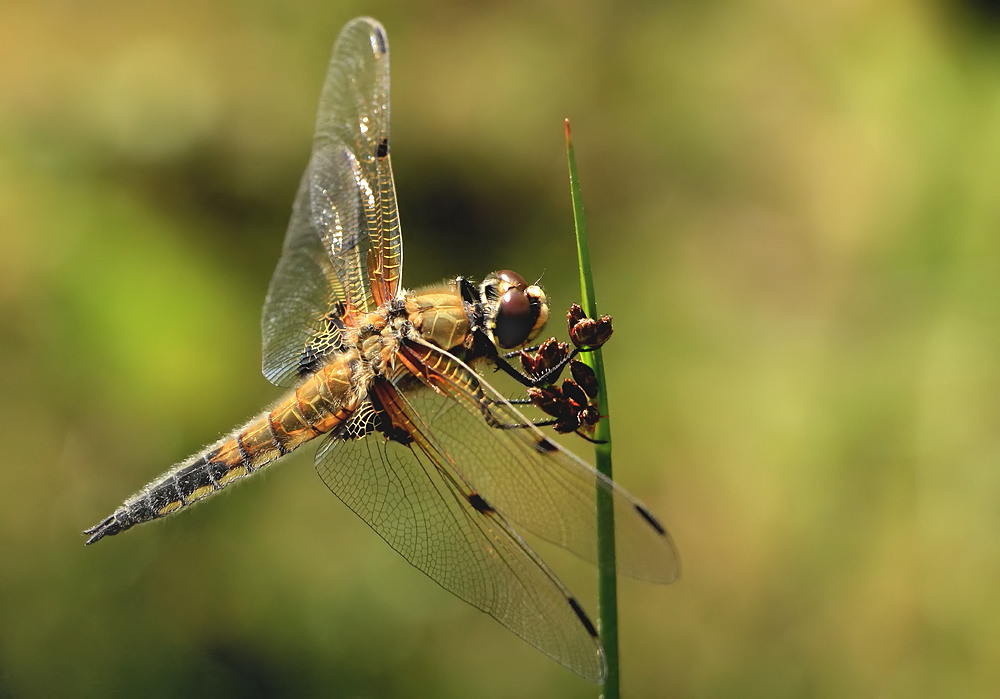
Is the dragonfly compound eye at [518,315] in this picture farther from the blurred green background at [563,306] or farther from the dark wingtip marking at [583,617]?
the blurred green background at [563,306]

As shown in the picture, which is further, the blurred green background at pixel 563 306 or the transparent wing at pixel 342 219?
the blurred green background at pixel 563 306

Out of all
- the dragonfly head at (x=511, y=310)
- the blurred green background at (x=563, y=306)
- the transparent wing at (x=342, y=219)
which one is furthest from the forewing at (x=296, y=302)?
the blurred green background at (x=563, y=306)

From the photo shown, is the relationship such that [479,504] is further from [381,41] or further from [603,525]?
[381,41]

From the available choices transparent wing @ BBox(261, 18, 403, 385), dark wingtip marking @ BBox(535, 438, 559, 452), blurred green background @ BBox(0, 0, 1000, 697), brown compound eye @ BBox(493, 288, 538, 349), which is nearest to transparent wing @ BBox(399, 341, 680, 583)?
dark wingtip marking @ BBox(535, 438, 559, 452)

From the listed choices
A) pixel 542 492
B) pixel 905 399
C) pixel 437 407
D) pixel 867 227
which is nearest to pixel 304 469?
pixel 437 407

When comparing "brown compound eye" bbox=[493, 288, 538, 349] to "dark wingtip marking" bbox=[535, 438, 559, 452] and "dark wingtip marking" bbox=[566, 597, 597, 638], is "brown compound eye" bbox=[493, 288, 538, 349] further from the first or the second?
"dark wingtip marking" bbox=[566, 597, 597, 638]

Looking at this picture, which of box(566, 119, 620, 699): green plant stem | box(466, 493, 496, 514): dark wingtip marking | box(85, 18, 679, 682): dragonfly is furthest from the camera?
box(466, 493, 496, 514): dark wingtip marking

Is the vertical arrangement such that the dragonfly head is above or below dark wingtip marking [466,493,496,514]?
above
